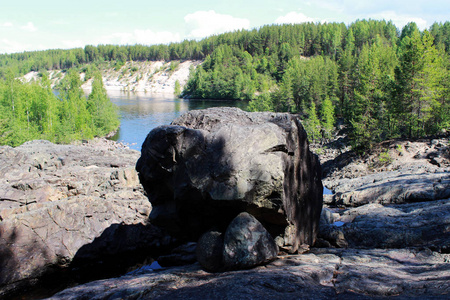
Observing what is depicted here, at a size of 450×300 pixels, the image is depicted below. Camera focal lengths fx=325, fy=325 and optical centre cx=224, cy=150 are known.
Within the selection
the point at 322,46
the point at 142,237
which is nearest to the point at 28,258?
the point at 142,237

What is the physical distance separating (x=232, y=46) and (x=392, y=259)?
153 m

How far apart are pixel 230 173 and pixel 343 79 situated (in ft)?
221

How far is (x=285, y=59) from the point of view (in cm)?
13412

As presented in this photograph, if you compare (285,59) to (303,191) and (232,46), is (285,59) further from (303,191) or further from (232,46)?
(303,191)

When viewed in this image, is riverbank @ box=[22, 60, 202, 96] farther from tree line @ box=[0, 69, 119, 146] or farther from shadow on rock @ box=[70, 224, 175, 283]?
shadow on rock @ box=[70, 224, 175, 283]

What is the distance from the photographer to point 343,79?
69.2 meters

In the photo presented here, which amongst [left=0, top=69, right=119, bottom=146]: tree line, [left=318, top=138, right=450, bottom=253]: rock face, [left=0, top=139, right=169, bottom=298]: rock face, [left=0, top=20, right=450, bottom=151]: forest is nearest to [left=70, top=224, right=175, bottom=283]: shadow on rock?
[left=0, top=139, right=169, bottom=298]: rock face

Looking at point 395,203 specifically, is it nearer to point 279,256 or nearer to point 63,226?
point 279,256

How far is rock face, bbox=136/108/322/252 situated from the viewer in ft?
28.7

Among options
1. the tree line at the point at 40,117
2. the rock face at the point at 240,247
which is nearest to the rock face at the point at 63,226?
the rock face at the point at 240,247

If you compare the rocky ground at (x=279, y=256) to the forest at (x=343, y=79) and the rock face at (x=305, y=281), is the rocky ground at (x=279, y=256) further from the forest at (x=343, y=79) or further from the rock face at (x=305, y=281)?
the forest at (x=343, y=79)

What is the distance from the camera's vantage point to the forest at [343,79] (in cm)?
3650

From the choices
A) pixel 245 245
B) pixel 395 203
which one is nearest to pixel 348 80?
pixel 395 203

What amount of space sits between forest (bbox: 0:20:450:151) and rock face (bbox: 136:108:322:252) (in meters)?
29.8
